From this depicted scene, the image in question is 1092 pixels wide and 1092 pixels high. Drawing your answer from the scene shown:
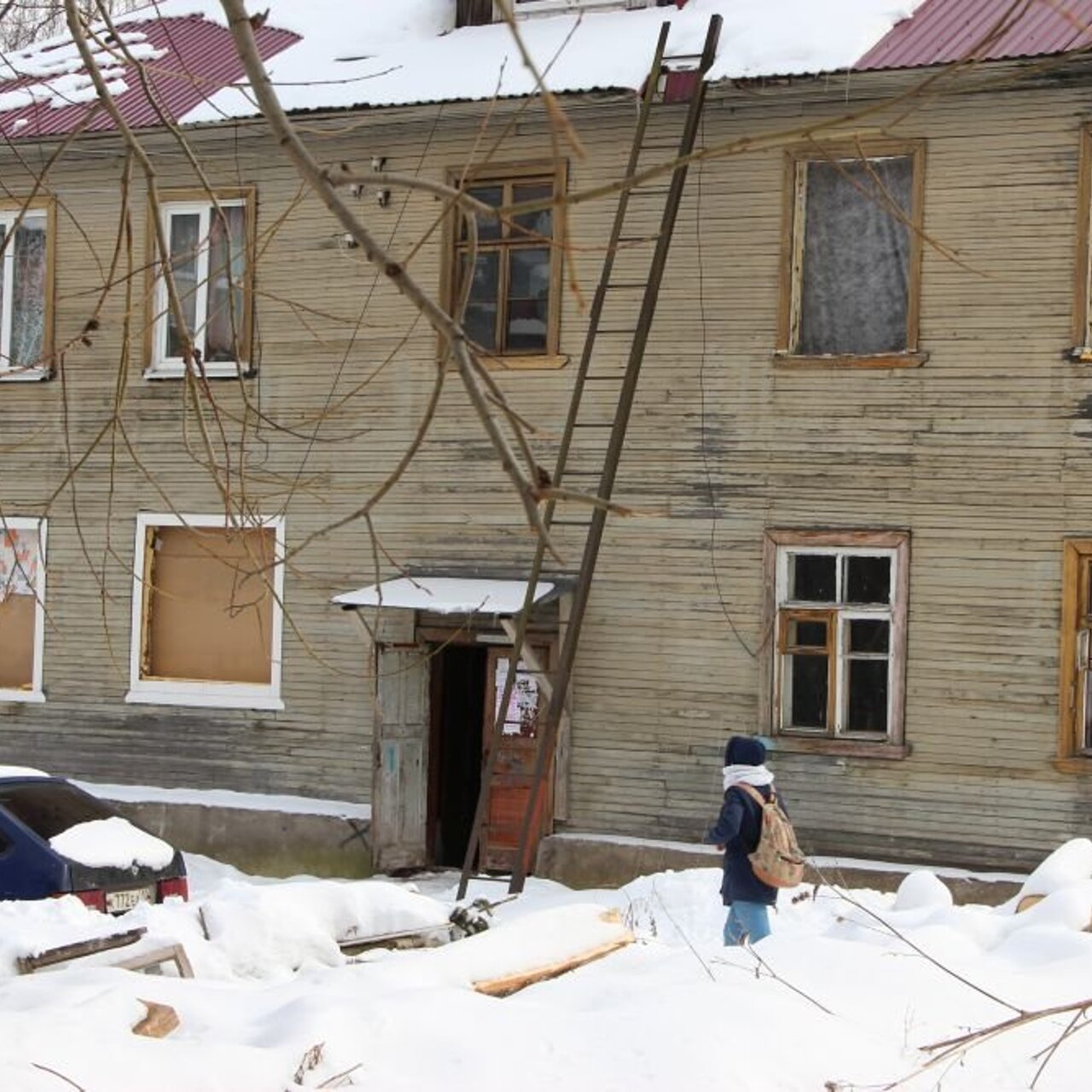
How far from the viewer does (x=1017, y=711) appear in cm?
1348

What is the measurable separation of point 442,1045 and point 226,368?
37.7ft

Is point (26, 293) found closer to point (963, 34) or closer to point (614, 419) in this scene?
point (614, 419)

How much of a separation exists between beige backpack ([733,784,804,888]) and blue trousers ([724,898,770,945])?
0.20 metres

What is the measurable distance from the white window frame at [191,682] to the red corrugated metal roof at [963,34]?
255 inches

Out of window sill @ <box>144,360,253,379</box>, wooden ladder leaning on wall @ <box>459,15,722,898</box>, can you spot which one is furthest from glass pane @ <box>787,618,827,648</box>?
window sill @ <box>144,360,253,379</box>

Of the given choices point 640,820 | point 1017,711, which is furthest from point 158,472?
point 1017,711

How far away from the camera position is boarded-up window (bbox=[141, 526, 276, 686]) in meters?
16.1

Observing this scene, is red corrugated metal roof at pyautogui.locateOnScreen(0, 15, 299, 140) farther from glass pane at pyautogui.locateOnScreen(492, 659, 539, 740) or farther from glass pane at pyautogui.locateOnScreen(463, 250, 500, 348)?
glass pane at pyautogui.locateOnScreen(492, 659, 539, 740)

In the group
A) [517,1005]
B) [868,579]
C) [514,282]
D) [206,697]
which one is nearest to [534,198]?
[514,282]

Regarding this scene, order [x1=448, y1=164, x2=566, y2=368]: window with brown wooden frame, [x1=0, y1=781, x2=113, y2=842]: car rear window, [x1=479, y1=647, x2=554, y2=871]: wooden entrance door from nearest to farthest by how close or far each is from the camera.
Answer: [x1=0, y1=781, x2=113, y2=842]: car rear window, [x1=448, y1=164, x2=566, y2=368]: window with brown wooden frame, [x1=479, y1=647, x2=554, y2=871]: wooden entrance door

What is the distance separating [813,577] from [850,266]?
96.8 inches

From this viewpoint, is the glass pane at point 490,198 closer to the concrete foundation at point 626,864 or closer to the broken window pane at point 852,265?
the broken window pane at point 852,265

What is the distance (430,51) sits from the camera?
16125 mm

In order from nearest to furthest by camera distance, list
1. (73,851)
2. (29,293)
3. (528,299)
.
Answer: (73,851) < (528,299) < (29,293)
